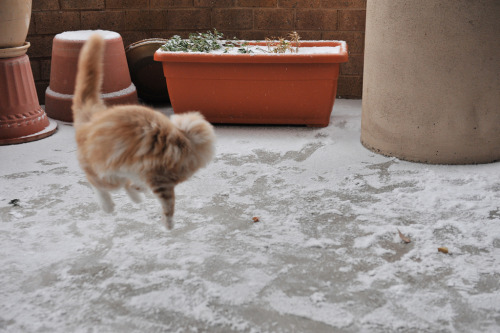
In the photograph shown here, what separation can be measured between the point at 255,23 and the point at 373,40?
1.34m

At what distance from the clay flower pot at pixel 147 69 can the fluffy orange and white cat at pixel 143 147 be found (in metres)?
2.13

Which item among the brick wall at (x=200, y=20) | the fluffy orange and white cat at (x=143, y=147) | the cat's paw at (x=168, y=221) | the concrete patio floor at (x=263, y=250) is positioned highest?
the brick wall at (x=200, y=20)

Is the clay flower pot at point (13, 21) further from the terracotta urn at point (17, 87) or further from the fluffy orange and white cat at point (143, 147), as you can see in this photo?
the fluffy orange and white cat at point (143, 147)

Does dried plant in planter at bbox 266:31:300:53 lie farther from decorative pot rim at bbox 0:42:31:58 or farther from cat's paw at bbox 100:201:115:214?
cat's paw at bbox 100:201:115:214

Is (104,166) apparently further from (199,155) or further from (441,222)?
(441,222)

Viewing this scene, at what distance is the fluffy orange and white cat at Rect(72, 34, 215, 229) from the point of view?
152 centimetres

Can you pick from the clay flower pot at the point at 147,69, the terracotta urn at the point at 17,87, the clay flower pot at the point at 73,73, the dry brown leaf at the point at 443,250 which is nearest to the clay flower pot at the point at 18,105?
the terracotta urn at the point at 17,87

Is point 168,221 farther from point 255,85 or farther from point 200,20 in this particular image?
point 200,20

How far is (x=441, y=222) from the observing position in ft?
6.98

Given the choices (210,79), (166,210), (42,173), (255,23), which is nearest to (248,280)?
(166,210)

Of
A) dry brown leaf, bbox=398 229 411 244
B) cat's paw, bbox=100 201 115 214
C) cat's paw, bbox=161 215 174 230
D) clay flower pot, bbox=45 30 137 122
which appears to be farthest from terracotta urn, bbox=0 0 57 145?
dry brown leaf, bbox=398 229 411 244

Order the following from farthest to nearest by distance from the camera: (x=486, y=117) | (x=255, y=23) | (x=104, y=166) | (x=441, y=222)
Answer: (x=255, y=23) → (x=486, y=117) → (x=441, y=222) → (x=104, y=166)

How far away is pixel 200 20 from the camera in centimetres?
400

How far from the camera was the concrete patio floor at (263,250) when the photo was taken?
1.58m
